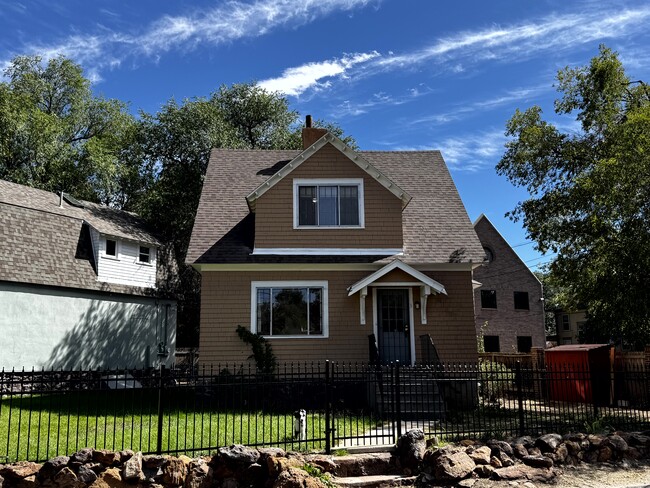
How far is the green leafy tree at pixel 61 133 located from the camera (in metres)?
31.0

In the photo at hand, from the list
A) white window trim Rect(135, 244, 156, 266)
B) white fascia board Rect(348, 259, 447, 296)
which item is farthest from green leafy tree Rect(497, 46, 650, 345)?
white window trim Rect(135, 244, 156, 266)

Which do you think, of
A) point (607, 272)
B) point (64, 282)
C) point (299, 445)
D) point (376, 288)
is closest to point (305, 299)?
point (376, 288)

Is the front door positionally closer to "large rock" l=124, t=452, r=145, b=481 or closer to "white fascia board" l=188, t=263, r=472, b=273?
"white fascia board" l=188, t=263, r=472, b=273

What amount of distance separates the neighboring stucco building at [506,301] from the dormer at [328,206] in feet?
72.4

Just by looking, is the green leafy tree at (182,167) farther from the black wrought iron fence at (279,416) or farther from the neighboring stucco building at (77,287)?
the black wrought iron fence at (279,416)

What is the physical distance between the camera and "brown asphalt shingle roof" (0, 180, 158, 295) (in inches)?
781

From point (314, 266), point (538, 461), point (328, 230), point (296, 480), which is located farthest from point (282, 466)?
point (328, 230)

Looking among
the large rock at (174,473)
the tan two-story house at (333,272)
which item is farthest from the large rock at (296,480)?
the tan two-story house at (333,272)

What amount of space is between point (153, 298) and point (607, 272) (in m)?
18.6

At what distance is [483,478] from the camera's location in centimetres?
888

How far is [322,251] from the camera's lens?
1698 cm

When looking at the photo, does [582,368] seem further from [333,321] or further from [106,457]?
[106,457]

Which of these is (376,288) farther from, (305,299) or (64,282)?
(64,282)

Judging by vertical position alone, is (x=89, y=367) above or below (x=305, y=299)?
below
